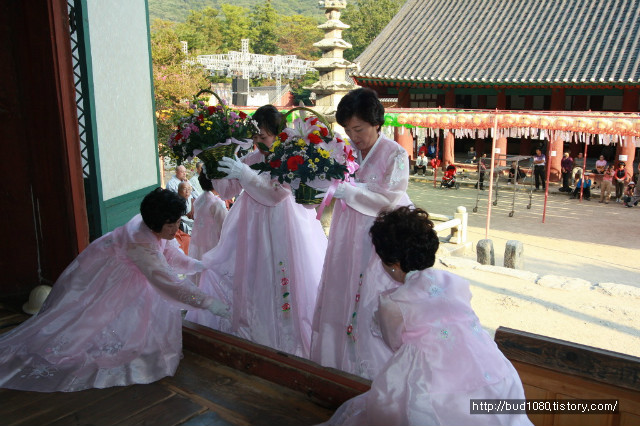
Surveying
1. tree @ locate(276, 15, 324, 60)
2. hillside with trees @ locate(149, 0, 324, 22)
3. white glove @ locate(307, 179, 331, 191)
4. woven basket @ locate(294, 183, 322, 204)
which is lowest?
woven basket @ locate(294, 183, 322, 204)

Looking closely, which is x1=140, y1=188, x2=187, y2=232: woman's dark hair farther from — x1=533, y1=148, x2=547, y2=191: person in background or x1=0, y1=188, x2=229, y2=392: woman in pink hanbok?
x1=533, y1=148, x2=547, y2=191: person in background

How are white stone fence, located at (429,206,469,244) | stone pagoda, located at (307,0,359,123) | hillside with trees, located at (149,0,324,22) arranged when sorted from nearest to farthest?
white stone fence, located at (429,206,469,244)
stone pagoda, located at (307,0,359,123)
hillside with trees, located at (149,0,324,22)

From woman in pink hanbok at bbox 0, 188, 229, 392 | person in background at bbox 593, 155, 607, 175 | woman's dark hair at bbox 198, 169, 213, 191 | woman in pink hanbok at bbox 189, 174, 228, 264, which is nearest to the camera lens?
woman in pink hanbok at bbox 0, 188, 229, 392

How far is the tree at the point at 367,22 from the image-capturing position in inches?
1713

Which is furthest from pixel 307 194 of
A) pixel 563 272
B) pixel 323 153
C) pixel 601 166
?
pixel 601 166

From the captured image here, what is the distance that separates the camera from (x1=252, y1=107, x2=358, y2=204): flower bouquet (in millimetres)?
2645

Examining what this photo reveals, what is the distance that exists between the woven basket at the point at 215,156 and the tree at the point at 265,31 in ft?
155

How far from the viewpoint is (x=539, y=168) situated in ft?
50.1

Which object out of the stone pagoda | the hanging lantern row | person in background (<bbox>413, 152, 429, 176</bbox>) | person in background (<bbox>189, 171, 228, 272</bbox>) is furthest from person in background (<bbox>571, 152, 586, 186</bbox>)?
person in background (<bbox>189, 171, 228, 272</bbox>)

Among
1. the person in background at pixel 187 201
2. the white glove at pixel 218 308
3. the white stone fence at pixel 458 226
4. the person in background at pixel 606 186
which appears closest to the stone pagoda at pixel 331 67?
the white stone fence at pixel 458 226

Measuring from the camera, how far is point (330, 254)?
9.77ft

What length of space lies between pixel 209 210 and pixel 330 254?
122 cm

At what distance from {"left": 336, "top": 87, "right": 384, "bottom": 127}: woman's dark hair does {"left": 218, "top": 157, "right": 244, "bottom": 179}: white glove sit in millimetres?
677

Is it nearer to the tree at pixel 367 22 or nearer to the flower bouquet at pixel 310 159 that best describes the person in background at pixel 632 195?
the flower bouquet at pixel 310 159
